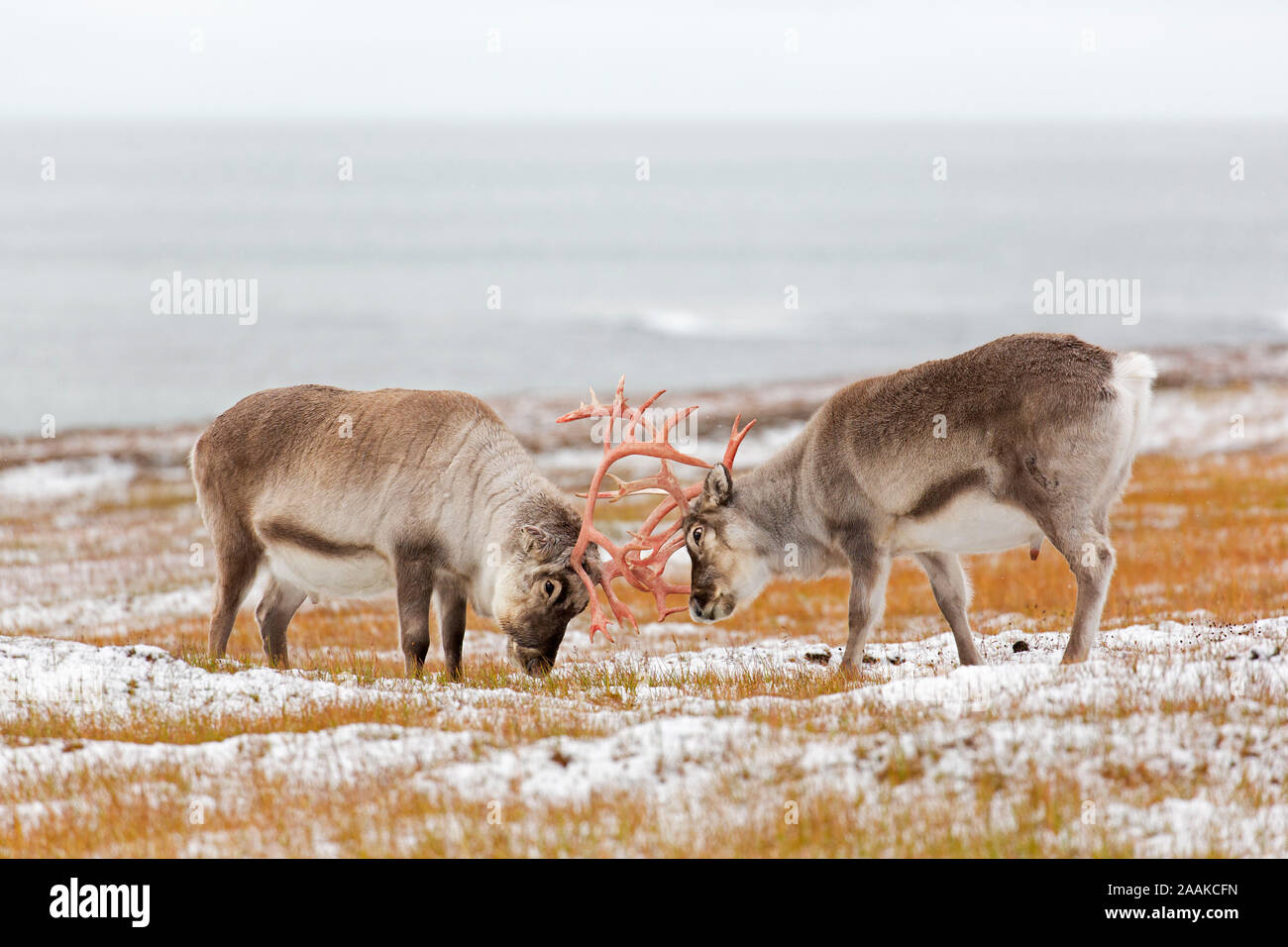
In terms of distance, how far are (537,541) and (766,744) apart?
3.51 m

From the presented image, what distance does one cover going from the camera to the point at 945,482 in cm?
1031

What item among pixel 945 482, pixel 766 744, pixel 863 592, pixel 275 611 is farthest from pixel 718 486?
pixel 275 611

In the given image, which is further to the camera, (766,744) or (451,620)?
(451,620)

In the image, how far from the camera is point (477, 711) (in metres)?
9.16

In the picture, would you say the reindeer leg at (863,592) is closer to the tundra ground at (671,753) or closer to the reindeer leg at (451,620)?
the tundra ground at (671,753)

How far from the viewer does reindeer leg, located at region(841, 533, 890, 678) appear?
10.8 m

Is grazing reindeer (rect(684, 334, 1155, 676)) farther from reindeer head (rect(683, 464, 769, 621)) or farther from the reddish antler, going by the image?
the reddish antler

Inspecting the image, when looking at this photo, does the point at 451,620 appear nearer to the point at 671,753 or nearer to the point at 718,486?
the point at 718,486

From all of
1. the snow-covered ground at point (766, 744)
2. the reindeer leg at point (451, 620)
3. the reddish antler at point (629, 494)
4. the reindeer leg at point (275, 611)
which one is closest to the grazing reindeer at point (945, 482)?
the reddish antler at point (629, 494)

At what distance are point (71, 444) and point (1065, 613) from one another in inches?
1444

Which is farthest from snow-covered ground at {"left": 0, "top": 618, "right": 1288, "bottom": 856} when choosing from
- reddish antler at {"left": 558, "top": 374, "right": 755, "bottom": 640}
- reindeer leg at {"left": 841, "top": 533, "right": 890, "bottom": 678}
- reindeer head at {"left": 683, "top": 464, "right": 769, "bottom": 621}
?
reindeer head at {"left": 683, "top": 464, "right": 769, "bottom": 621}

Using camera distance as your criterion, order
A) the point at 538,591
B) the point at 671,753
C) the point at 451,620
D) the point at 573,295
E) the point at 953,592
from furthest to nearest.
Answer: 1. the point at 573,295
2. the point at 953,592
3. the point at 451,620
4. the point at 538,591
5. the point at 671,753

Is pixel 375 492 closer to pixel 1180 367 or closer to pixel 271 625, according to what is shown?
pixel 271 625

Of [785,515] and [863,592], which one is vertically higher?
[785,515]
